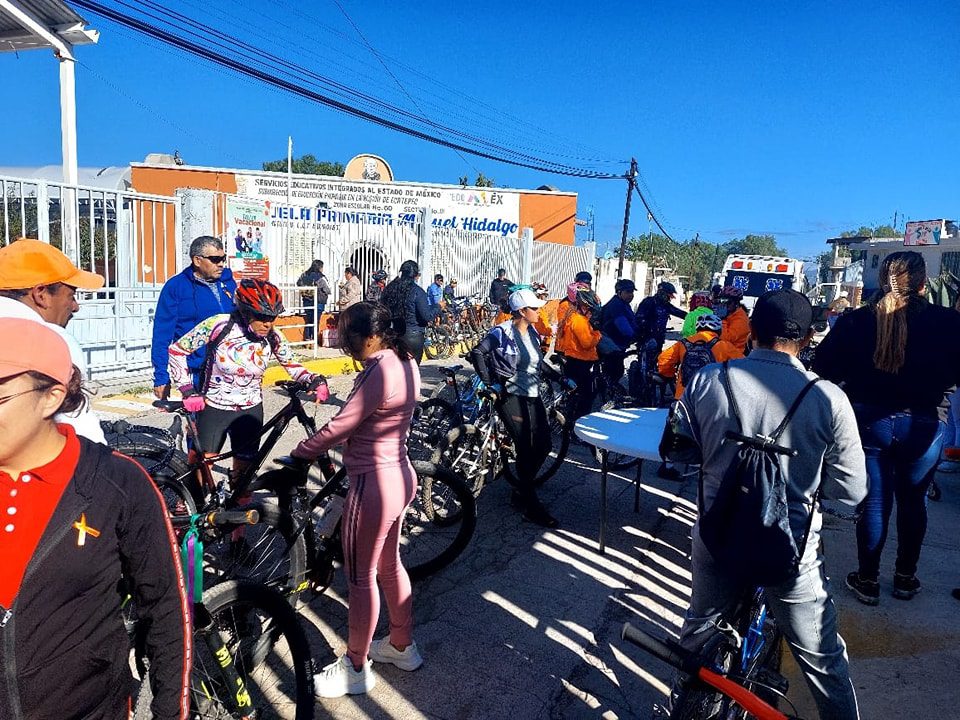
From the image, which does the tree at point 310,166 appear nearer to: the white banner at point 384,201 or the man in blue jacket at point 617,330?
the white banner at point 384,201

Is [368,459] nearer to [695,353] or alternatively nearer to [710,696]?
[710,696]

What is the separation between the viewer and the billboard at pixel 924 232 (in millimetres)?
26188

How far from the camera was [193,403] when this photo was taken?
3.74m

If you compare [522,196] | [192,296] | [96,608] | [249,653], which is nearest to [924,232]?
[522,196]

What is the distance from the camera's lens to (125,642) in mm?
1595

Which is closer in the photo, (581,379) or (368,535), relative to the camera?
(368,535)

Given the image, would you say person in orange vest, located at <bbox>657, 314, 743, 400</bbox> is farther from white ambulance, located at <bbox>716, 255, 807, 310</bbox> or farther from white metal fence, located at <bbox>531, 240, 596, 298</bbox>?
white ambulance, located at <bbox>716, 255, 807, 310</bbox>

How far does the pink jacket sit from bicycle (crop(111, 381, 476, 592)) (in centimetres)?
41

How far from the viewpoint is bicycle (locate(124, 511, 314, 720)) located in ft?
7.75

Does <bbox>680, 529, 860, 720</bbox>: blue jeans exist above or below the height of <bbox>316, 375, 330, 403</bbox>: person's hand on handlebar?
below

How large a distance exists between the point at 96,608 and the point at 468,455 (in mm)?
3895

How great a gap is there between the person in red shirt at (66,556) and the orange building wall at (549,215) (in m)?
24.5

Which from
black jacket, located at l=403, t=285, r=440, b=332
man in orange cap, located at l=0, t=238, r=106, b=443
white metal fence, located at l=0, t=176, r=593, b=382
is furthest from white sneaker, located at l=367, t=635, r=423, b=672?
white metal fence, located at l=0, t=176, r=593, b=382

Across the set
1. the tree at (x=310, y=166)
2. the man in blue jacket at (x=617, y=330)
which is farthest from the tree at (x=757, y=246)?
the man in blue jacket at (x=617, y=330)
